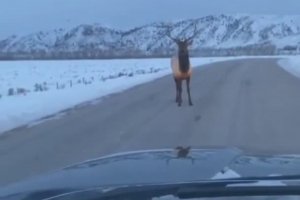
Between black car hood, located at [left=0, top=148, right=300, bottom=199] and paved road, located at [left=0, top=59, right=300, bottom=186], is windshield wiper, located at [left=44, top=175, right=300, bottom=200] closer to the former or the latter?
black car hood, located at [left=0, top=148, right=300, bottom=199]

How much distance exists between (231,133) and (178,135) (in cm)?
98

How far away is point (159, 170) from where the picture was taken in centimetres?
393

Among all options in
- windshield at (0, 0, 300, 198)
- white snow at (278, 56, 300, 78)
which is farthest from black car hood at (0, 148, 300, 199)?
white snow at (278, 56, 300, 78)

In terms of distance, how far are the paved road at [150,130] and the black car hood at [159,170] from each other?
5089mm

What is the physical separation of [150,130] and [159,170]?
41.9 ft

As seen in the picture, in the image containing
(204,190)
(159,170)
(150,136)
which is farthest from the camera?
(150,136)

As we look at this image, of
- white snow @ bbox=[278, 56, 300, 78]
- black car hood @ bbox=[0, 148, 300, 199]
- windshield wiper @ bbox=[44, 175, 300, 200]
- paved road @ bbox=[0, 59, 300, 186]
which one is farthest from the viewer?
white snow @ bbox=[278, 56, 300, 78]

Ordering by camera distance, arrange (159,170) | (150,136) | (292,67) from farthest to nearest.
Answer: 1. (292,67)
2. (150,136)
3. (159,170)

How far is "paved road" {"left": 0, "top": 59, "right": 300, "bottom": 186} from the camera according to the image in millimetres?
13336

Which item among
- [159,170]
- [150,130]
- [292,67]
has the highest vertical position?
[159,170]

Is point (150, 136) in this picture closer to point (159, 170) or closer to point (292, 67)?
point (159, 170)

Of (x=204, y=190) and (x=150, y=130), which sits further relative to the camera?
(x=150, y=130)

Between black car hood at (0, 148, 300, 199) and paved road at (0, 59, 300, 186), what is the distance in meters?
5.09

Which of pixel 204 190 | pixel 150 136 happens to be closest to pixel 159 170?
pixel 204 190
